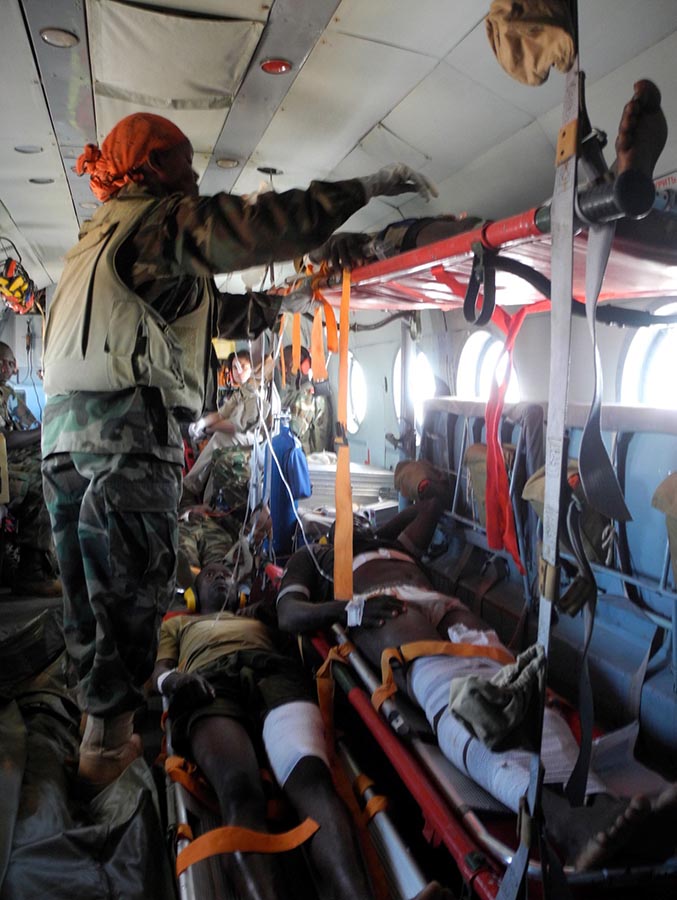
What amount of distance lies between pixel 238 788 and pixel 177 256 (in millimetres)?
1910

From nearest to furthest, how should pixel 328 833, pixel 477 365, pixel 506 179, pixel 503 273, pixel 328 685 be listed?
pixel 328 833 → pixel 503 273 → pixel 328 685 → pixel 506 179 → pixel 477 365

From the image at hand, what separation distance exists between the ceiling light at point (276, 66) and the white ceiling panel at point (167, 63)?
0.09 m

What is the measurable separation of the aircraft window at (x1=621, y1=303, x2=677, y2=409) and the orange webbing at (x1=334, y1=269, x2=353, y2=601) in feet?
6.88

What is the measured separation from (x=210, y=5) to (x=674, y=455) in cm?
261

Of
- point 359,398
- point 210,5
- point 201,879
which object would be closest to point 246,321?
point 210,5

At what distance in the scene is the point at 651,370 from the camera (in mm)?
3830

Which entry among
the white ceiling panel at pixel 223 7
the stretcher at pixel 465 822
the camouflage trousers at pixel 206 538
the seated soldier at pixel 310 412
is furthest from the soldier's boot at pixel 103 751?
the seated soldier at pixel 310 412

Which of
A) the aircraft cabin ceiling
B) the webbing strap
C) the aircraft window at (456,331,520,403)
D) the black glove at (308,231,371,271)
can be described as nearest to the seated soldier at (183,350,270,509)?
the aircraft window at (456,331,520,403)

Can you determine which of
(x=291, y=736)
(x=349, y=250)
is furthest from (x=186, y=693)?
(x=349, y=250)

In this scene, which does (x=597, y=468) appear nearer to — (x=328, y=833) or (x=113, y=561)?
(x=328, y=833)

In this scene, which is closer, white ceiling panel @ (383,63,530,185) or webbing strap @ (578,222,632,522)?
webbing strap @ (578,222,632,522)

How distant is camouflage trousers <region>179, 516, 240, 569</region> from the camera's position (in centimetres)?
552

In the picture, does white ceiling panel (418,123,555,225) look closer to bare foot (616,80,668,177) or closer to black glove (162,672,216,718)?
bare foot (616,80,668,177)

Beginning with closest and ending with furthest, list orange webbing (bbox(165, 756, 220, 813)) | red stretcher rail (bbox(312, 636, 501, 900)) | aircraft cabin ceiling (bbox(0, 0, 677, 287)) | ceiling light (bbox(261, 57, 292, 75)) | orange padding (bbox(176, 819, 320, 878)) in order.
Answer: red stretcher rail (bbox(312, 636, 501, 900)) → orange padding (bbox(176, 819, 320, 878)) → orange webbing (bbox(165, 756, 220, 813)) → aircraft cabin ceiling (bbox(0, 0, 677, 287)) → ceiling light (bbox(261, 57, 292, 75))
